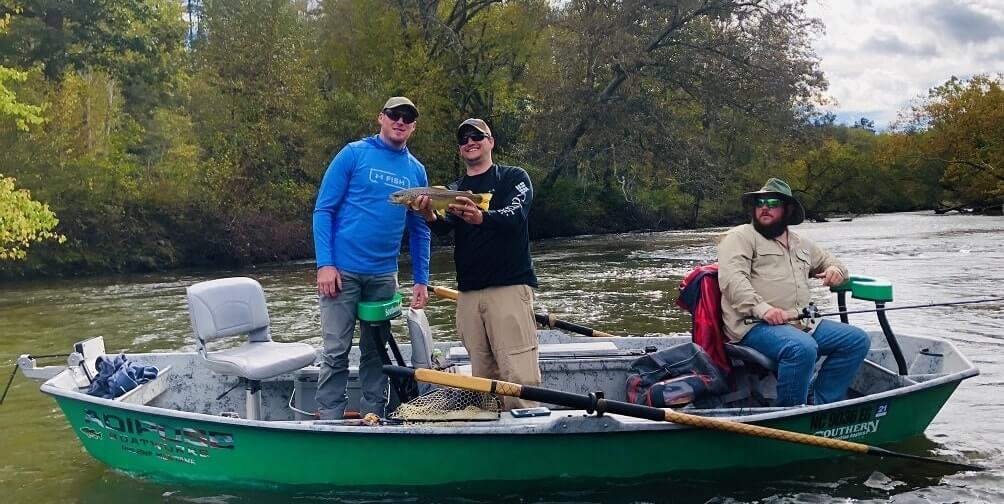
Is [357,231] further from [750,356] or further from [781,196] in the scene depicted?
[781,196]

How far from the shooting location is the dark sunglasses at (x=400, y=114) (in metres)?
5.34

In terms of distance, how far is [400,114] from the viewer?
536cm

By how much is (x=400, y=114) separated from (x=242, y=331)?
1980 mm

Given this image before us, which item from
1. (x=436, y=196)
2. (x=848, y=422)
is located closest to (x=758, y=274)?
(x=848, y=422)

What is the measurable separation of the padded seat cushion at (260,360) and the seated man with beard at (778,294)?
2904 mm

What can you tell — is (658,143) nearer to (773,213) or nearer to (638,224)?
(638,224)

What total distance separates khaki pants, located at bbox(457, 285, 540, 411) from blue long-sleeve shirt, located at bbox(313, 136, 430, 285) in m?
0.65

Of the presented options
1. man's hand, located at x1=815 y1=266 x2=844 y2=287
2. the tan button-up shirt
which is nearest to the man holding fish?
the tan button-up shirt

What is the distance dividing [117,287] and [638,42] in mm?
16651

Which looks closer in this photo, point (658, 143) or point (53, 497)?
point (53, 497)

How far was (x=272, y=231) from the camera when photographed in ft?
82.0

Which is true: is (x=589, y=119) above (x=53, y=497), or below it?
above

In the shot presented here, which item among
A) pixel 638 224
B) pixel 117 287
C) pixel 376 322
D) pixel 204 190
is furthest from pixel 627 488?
pixel 638 224

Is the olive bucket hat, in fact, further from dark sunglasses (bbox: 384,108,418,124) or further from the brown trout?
dark sunglasses (bbox: 384,108,418,124)
